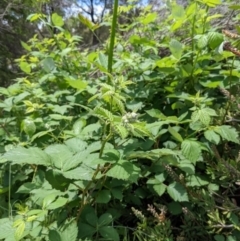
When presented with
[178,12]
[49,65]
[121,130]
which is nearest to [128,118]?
[121,130]

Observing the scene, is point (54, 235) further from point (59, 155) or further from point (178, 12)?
point (178, 12)

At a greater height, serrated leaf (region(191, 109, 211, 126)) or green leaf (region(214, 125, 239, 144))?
serrated leaf (region(191, 109, 211, 126))

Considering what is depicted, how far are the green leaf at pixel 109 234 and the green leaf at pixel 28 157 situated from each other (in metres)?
0.27

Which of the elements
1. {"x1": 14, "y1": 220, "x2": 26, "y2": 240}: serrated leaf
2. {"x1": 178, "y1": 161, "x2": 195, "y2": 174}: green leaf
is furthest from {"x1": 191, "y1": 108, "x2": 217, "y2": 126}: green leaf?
{"x1": 14, "y1": 220, "x2": 26, "y2": 240}: serrated leaf

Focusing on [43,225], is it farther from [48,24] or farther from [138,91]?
[48,24]

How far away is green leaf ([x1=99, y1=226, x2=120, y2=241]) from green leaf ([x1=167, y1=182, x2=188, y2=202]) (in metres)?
0.22

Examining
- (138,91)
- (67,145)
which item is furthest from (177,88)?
(67,145)

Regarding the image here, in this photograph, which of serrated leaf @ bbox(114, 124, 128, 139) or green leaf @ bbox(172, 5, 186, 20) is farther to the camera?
green leaf @ bbox(172, 5, 186, 20)

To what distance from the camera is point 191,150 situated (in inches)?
→ 38.9

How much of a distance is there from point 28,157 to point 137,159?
442 mm

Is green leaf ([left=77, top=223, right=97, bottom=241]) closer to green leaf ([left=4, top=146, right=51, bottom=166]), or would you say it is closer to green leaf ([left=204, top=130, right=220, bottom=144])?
green leaf ([left=4, top=146, right=51, bottom=166])

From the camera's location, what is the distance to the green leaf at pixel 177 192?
1.00 m

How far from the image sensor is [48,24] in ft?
5.59

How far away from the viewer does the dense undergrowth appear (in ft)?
2.98
